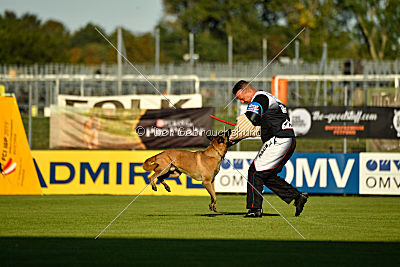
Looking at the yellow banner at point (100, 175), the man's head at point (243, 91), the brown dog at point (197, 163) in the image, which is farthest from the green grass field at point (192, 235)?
the yellow banner at point (100, 175)

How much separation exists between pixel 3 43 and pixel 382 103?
46.8m

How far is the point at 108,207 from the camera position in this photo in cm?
1441

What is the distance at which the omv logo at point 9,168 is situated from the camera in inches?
695

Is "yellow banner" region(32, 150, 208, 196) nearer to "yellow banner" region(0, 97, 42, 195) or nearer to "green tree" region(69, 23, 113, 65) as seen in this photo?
"yellow banner" region(0, 97, 42, 195)

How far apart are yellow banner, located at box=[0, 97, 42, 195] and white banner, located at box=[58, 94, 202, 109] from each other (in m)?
2.25

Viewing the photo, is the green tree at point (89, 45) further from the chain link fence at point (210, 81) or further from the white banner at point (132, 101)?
the white banner at point (132, 101)

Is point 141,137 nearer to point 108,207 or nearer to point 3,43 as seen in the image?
point 108,207

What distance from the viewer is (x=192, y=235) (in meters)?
9.63

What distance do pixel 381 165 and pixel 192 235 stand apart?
9883mm

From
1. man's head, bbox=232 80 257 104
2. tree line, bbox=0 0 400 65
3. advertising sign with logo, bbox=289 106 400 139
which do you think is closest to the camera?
man's head, bbox=232 80 257 104

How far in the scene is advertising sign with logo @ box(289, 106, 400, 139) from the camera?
19062 mm

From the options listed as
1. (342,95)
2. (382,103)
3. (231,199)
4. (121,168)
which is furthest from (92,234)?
(342,95)

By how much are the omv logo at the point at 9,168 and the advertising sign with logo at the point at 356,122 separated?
306 inches

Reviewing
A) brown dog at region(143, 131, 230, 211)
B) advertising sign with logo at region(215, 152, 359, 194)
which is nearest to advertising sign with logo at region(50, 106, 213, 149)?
advertising sign with logo at region(215, 152, 359, 194)
